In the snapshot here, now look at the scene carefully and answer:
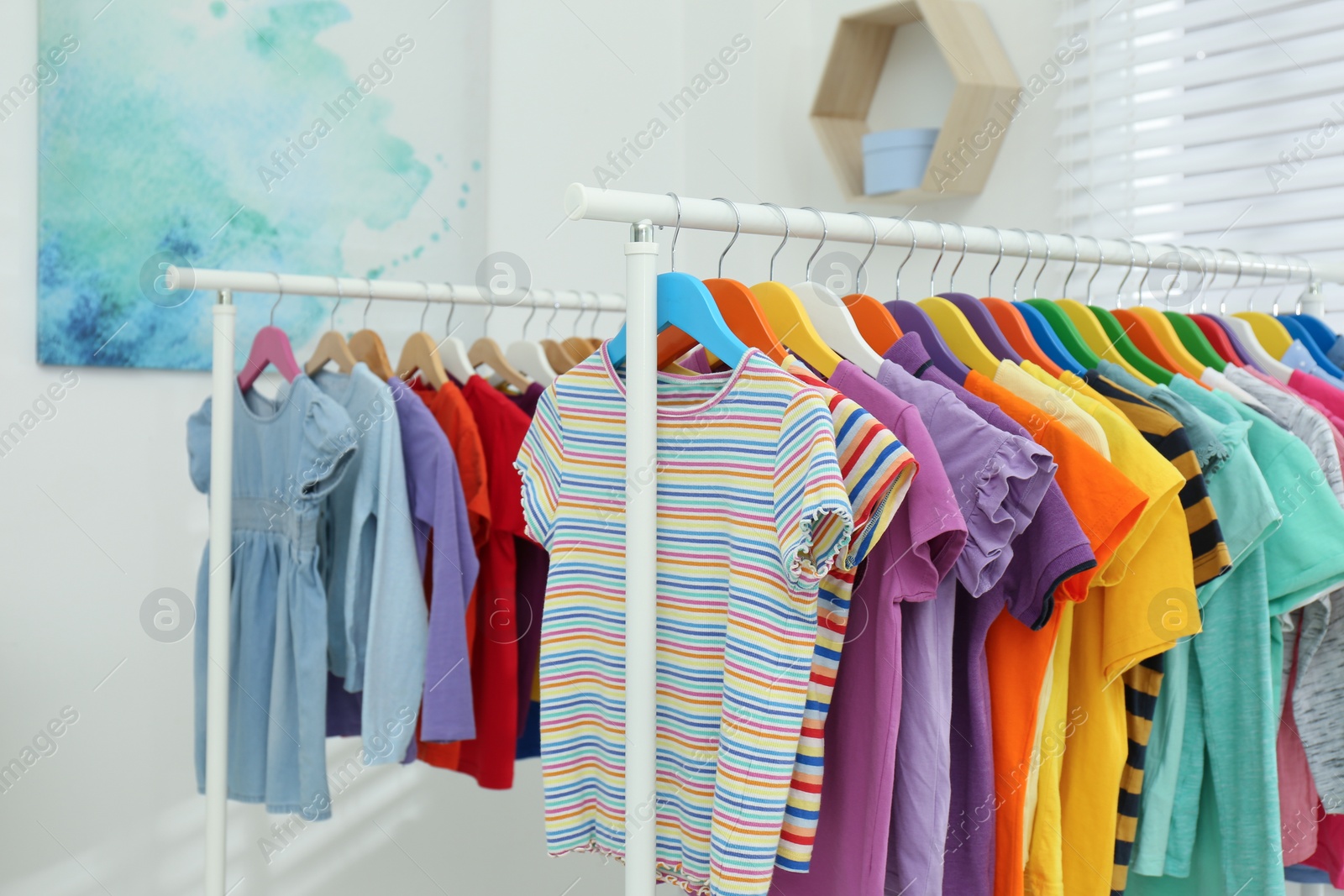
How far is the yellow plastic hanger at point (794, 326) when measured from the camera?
113 centimetres

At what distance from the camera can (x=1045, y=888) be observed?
44.6 inches

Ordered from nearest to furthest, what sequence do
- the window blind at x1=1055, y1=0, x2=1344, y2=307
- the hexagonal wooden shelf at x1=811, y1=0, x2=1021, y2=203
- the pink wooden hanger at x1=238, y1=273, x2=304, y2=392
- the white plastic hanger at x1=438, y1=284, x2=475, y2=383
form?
1. the pink wooden hanger at x1=238, y1=273, x2=304, y2=392
2. the white plastic hanger at x1=438, y1=284, x2=475, y2=383
3. the window blind at x1=1055, y1=0, x2=1344, y2=307
4. the hexagonal wooden shelf at x1=811, y1=0, x2=1021, y2=203

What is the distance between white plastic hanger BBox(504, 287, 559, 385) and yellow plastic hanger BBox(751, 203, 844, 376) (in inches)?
29.3

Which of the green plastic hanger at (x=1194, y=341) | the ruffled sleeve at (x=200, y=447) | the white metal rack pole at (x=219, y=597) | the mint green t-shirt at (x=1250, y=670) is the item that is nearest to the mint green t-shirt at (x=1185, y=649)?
the mint green t-shirt at (x=1250, y=670)

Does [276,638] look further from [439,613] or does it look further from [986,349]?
[986,349]

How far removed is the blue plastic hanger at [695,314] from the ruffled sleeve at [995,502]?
0.25 meters

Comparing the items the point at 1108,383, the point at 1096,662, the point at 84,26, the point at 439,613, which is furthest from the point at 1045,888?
the point at 84,26

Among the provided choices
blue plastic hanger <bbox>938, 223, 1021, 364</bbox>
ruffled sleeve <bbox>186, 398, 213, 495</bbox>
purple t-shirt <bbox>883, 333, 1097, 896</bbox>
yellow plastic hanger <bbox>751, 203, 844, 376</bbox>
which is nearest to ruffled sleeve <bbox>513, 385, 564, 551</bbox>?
yellow plastic hanger <bbox>751, 203, 844, 376</bbox>

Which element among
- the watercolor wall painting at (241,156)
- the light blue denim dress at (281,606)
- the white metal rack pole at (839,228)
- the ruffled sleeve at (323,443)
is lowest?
the light blue denim dress at (281,606)

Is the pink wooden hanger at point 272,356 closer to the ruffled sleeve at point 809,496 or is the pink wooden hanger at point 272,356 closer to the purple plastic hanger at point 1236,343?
the ruffled sleeve at point 809,496

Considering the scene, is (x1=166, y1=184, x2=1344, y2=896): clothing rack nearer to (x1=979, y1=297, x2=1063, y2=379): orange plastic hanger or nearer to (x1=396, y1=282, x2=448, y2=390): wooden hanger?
(x1=979, y1=297, x2=1063, y2=379): orange plastic hanger

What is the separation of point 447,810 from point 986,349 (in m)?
2.02

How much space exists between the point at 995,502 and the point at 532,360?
1104 mm

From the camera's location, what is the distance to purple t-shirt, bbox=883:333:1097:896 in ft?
3.39
